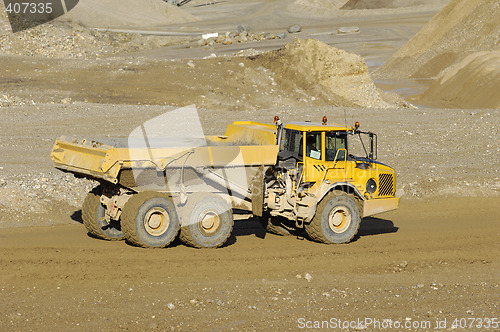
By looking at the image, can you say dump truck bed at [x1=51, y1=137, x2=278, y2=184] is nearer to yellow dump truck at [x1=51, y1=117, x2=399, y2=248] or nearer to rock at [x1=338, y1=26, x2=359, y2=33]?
yellow dump truck at [x1=51, y1=117, x2=399, y2=248]

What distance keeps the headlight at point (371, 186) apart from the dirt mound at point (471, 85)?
26.2m

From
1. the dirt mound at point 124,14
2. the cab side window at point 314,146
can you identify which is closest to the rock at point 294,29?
the dirt mound at point 124,14

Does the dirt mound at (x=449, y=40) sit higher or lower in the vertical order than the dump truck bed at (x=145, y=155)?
higher

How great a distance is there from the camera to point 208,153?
12484 millimetres

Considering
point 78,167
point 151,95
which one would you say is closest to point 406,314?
point 78,167

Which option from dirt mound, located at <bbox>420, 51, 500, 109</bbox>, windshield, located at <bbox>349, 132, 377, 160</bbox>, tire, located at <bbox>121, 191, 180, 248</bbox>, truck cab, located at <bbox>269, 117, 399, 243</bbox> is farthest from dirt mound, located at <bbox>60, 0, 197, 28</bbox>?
tire, located at <bbox>121, 191, 180, 248</bbox>

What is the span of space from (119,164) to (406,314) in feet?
17.8

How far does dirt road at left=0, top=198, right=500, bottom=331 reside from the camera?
9.66m

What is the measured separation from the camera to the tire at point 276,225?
46.2 feet

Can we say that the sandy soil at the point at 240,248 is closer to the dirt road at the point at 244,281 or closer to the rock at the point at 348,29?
the dirt road at the point at 244,281

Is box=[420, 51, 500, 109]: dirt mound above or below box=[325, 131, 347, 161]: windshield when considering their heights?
above

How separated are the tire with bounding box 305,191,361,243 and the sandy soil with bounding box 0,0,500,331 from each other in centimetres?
25

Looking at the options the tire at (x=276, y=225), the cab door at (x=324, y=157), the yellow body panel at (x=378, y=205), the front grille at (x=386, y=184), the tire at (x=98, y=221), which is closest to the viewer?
the cab door at (x=324, y=157)

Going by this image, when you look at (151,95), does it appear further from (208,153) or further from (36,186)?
(208,153)
